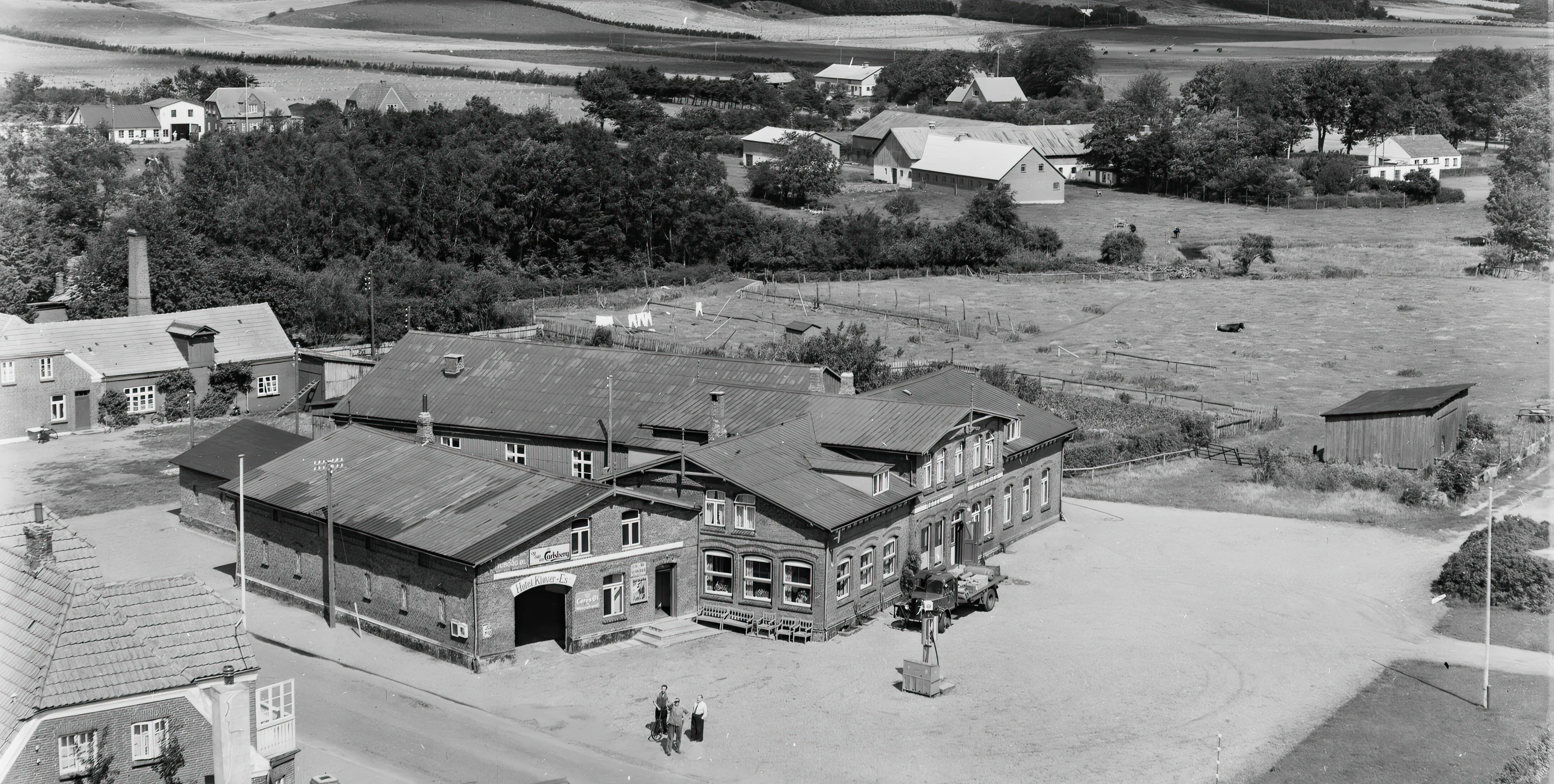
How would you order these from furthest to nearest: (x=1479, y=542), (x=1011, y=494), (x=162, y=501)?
(x=162, y=501), (x=1011, y=494), (x=1479, y=542)

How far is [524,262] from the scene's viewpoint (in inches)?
3861

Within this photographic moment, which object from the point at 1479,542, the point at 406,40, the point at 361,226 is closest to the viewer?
the point at 1479,542

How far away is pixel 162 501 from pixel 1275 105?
106 m

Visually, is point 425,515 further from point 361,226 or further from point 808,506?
point 361,226

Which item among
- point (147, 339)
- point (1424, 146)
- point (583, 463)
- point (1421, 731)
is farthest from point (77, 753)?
point (1424, 146)

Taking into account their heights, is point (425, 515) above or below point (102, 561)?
above

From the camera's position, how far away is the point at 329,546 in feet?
131

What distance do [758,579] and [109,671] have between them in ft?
57.9

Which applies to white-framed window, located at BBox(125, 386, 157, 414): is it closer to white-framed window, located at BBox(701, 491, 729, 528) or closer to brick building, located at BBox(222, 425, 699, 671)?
brick building, located at BBox(222, 425, 699, 671)

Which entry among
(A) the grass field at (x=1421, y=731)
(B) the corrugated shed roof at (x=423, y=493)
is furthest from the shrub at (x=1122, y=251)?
(A) the grass field at (x=1421, y=731)

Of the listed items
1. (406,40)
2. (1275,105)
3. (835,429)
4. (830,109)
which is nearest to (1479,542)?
(835,429)

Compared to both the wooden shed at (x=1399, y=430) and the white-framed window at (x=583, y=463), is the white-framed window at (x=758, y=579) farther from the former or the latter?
the wooden shed at (x=1399, y=430)

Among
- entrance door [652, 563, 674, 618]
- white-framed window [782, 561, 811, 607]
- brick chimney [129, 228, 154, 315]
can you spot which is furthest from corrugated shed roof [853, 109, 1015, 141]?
white-framed window [782, 561, 811, 607]

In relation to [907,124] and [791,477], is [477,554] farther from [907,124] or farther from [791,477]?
[907,124]
